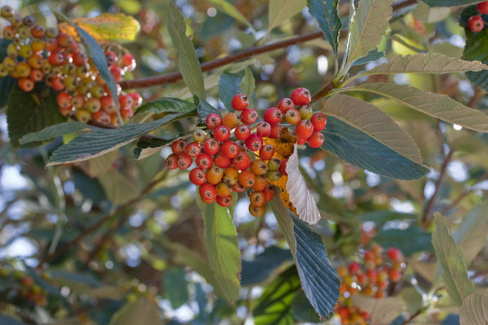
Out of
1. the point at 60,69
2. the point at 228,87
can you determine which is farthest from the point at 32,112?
the point at 228,87

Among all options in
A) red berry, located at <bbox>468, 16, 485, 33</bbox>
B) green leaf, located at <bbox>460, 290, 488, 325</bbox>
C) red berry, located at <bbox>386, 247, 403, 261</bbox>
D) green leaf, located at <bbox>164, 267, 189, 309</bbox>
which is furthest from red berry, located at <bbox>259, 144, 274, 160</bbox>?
green leaf, located at <bbox>164, 267, 189, 309</bbox>

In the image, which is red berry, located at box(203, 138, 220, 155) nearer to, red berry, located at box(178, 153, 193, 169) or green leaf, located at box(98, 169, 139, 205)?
red berry, located at box(178, 153, 193, 169)

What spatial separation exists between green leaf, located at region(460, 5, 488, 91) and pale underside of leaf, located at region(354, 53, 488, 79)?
0.45 m

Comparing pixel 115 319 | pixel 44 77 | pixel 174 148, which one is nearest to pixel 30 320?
pixel 115 319

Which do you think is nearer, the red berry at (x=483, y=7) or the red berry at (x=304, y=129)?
the red berry at (x=304, y=129)

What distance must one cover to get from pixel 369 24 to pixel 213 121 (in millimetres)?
437

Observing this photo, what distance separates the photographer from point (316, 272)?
1.16 metres

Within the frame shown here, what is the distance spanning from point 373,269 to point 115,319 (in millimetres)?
1294

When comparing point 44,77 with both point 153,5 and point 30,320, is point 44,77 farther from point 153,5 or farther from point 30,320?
point 153,5

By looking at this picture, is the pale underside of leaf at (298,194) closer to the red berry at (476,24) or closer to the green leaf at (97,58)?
the green leaf at (97,58)

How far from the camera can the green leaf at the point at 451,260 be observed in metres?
1.42

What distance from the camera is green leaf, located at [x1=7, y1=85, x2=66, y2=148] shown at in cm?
169

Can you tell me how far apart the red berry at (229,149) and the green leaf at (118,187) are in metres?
1.74

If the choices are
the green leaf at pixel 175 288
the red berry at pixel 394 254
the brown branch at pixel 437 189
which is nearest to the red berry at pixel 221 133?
the red berry at pixel 394 254
